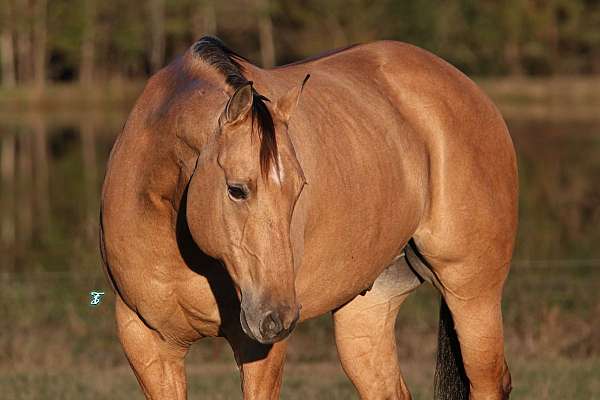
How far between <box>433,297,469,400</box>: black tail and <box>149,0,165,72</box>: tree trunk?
1610 inches

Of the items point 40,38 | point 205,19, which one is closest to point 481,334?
point 205,19

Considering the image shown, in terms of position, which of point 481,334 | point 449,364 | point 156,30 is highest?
point 481,334

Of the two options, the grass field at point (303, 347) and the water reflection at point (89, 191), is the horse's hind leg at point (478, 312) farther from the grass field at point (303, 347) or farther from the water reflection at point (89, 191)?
the water reflection at point (89, 191)

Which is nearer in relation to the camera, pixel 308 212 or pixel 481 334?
pixel 308 212

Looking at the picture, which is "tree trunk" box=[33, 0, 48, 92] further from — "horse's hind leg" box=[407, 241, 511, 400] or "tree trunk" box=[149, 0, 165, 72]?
"horse's hind leg" box=[407, 241, 511, 400]

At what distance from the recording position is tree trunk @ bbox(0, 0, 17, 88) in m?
43.0

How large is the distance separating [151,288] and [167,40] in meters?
46.0

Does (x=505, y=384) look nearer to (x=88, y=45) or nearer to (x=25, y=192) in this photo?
(x=25, y=192)

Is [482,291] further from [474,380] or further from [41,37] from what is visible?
[41,37]

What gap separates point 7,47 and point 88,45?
9.72 ft

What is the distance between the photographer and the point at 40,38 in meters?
44.8

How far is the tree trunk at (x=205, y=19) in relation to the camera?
4422 cm

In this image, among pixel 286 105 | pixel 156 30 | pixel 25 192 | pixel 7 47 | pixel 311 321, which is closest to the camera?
pixel 286 105

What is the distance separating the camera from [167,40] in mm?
48938
